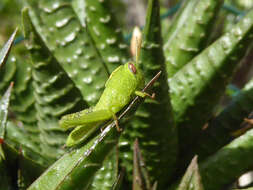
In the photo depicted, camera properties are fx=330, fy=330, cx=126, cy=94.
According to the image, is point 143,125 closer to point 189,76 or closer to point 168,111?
point 168,111

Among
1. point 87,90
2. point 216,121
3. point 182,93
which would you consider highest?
point 87,90

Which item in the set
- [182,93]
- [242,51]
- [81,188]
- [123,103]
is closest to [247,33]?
[242,51]

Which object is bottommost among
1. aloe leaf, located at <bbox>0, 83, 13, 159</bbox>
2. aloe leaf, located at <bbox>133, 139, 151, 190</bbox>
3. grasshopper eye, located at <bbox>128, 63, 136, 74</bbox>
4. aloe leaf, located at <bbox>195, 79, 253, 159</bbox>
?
aloe leaf, located at <bbox>195, 79, 253, 159</bbox>

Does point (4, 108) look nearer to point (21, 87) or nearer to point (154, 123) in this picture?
point (21, 87)

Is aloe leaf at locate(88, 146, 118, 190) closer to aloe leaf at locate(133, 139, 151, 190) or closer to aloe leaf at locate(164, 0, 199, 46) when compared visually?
aloe leaf at locate(133, 139, 151, 190)

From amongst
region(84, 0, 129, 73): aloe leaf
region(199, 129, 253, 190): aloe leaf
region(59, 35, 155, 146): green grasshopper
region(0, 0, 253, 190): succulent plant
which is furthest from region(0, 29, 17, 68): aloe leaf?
region(199, 129, 253, 190): aloe leaf

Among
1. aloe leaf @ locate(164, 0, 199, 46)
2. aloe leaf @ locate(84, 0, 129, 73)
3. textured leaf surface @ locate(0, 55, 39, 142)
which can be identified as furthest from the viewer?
aloe leaf @ locate(164, 0, 199, 46)
